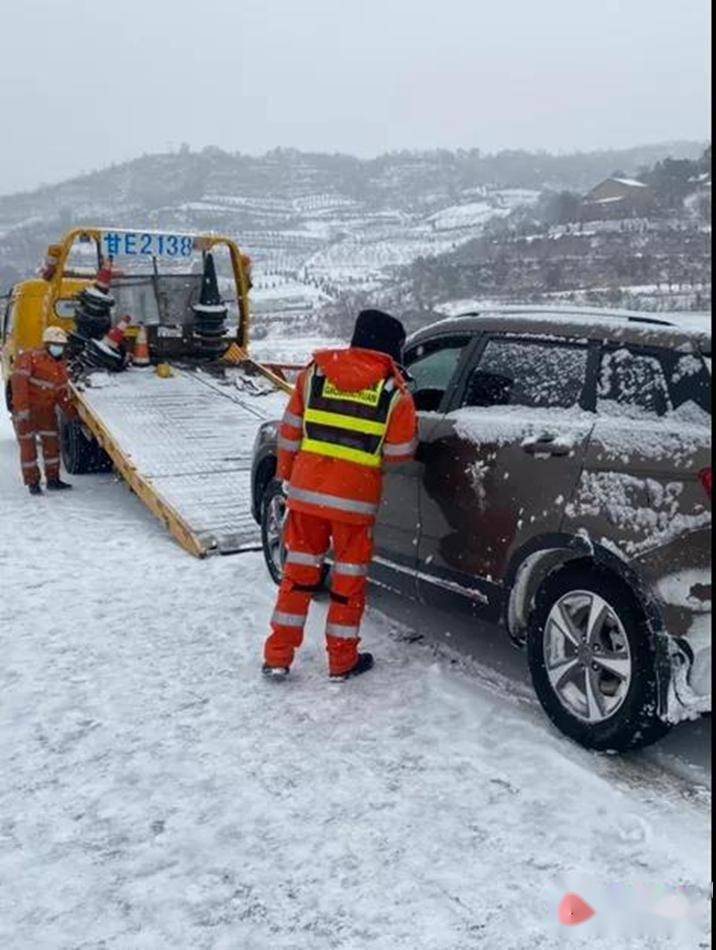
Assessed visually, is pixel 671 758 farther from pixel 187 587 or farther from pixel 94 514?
Answer: pixel 94 514

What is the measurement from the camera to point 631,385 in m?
3.59

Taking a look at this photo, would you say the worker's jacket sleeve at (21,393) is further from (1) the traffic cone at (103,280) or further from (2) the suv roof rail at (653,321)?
(2) the suv roof rail at (653,321)

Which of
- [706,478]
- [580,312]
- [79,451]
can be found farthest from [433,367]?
[79,451]

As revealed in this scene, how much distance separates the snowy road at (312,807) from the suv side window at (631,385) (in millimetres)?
1413

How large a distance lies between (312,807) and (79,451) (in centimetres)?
768

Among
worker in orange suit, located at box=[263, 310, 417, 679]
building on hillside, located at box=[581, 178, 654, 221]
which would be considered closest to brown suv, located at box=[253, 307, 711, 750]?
worker in orange suit, located at box=[263, 310, 417, 679]

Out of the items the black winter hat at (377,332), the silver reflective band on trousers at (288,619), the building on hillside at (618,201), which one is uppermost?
the building on hillside at (618,201)

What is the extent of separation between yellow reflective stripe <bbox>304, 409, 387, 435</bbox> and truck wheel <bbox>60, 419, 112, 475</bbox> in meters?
6.26

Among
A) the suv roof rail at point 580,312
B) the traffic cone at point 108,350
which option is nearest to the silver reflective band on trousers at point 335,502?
the suv roof rail at point 580,312

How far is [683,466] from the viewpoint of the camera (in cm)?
324

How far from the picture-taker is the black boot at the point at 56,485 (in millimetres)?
9422

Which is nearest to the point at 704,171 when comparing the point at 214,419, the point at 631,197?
the point at 631,197

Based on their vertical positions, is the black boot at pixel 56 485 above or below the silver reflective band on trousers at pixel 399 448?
below

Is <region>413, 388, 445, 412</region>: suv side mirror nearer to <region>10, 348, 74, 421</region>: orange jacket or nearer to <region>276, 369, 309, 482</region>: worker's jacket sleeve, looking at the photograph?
<region>276, 369, 309, 482</region>: worker's jacket sleeve
